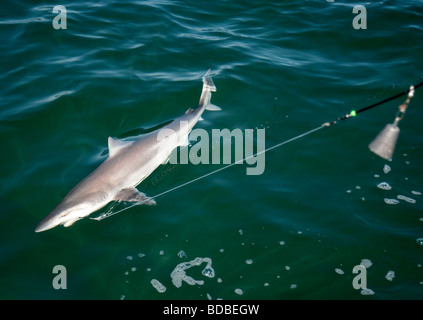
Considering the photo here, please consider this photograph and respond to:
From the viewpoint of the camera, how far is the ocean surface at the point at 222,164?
5.72 meters

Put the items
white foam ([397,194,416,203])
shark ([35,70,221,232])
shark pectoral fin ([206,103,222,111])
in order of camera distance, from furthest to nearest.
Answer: shark pectoral fin ([206,103,222,111]), white foam ([397,194,416,203]), shark ([35,70,221,232])

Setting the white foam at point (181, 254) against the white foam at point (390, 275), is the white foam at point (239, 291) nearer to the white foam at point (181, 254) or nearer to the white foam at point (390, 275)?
the white foam at point (181, 254)

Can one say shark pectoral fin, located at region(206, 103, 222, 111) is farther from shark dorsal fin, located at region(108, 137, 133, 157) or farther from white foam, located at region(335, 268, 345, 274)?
white foam, located at region(335, 268, 345, 274)

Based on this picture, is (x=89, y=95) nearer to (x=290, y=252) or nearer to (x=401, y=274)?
(x=290, y=252)

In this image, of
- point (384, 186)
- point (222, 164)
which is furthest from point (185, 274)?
point (384, 186)

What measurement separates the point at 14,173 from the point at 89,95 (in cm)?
267

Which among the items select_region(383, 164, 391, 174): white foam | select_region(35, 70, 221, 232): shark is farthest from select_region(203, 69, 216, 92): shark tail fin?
select_region(383, 164, 391, 174): white foam

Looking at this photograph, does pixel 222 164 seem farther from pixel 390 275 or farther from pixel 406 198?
pixel 390 275

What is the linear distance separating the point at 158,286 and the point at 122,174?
7.33 feet

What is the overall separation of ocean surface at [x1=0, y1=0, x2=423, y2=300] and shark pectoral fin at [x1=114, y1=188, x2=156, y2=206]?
18cm

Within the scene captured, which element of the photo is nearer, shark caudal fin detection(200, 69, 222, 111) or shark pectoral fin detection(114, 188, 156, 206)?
shark pectoral fin detection(114, 188, 156, 206)

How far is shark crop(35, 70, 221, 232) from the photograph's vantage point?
6.29m

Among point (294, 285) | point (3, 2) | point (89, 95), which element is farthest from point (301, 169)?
point (3, 2)

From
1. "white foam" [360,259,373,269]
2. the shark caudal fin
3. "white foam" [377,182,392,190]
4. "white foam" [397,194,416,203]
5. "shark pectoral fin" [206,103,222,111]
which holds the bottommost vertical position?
"white foam" [360,259,373,269]
